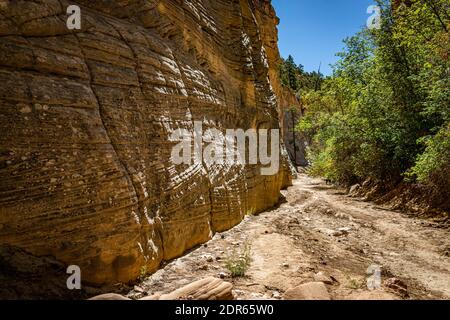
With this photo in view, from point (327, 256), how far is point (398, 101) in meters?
12.7

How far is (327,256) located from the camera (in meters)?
7.06

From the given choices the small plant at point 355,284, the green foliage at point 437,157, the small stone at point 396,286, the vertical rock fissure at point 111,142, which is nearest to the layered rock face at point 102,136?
the vertical rock fissure at point 111,142

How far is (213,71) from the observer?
33.9 feet

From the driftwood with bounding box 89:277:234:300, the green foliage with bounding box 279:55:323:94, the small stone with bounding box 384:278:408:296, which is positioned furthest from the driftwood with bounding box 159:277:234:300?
the green foliage with bounding box 279:55:323:94

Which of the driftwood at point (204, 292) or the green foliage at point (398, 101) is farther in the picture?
the green foliage at point (398, 101)

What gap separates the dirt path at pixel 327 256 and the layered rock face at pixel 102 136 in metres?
0.63

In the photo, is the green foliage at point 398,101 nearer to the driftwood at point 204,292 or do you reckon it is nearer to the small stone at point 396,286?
the small stone at point 396,286

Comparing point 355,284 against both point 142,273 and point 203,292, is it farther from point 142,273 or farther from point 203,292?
point 142,273

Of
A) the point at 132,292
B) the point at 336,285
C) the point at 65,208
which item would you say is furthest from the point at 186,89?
the point at 336,285

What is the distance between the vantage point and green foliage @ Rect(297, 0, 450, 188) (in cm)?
1144

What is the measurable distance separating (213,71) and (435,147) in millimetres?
8714

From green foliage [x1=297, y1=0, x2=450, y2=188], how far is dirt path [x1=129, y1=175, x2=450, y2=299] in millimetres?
3355

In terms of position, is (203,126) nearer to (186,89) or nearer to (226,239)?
(186,89)

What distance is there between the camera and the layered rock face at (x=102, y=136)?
3.91m
